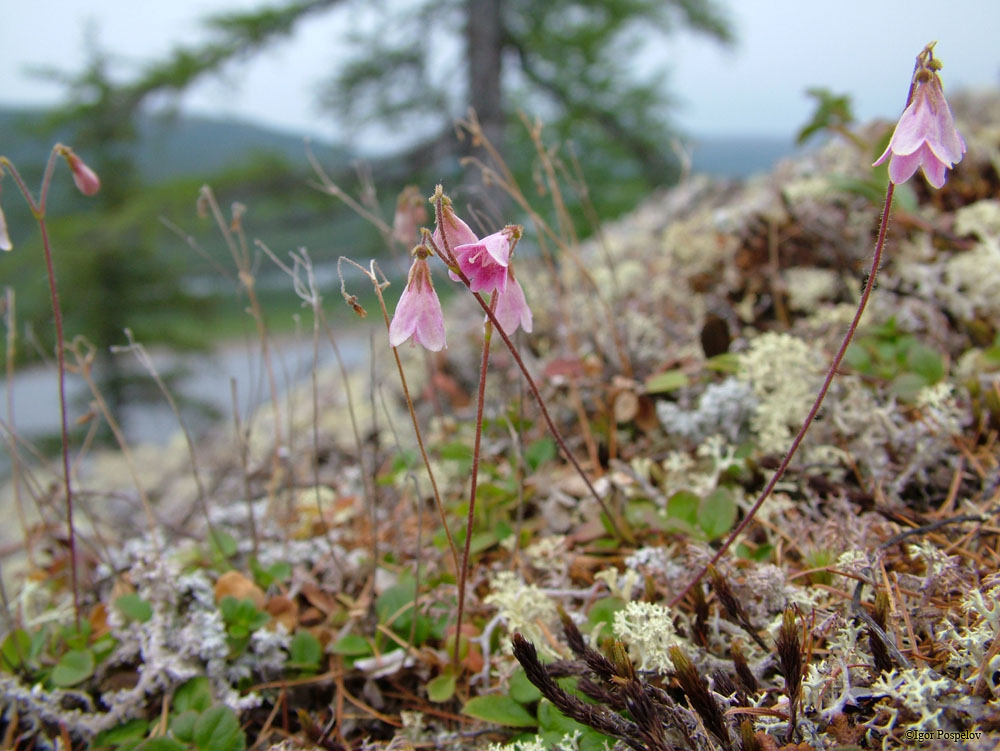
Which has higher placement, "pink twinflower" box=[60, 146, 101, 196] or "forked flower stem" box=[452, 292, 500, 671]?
"pink twinflower" box=[60, 146, 101, 196]

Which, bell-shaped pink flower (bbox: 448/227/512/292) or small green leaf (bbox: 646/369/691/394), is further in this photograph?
small green leaf (bbox: 646/369/691/394)

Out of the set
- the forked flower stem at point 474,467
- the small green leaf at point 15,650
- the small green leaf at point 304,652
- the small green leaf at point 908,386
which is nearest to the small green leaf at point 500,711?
the forked flower stem at point 474,467

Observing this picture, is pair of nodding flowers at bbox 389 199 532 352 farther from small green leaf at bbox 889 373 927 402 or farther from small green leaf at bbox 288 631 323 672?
small green leaf at bbox 889 373 927 402

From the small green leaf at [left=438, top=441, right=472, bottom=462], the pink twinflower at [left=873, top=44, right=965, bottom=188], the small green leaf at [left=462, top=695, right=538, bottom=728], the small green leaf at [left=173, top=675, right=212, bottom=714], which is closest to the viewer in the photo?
the pink twinflower at [left=873, top=44, right=965, bottom=188]

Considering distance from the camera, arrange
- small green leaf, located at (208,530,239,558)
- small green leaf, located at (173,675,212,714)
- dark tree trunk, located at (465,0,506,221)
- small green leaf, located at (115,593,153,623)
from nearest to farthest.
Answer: small green leaf, located at (173,675,212,714)
small green leaf, located at (115,593,153,623)
small green leaf, located at (208,530,239,558)
dark tree trunk, located at (465,0,506,221)

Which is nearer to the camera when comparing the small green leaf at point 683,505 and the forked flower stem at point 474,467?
the forked flower stem at point 474,467

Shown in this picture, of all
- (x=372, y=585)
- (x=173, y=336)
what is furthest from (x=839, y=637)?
(x=173, y=336)

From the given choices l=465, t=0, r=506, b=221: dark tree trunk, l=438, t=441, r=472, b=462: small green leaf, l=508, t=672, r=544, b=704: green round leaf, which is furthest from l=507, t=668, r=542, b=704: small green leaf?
l=465, t=0, r=506, b=221: dark tree trunk

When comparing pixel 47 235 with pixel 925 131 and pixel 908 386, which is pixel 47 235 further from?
pixel 908 386

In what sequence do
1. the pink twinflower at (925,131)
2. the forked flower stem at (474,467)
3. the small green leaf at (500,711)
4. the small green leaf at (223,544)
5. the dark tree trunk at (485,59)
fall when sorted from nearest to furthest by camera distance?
1. the pink twinflower at (925,131)
2. the forked flower stem at (474,467)
3. the small green leaf at (500,711)
4. the small green leaf at (223,544)
5. the dark tree trunk at (485,59)

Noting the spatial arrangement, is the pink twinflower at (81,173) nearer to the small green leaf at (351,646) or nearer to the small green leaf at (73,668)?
the small green leaf at (73,668)
